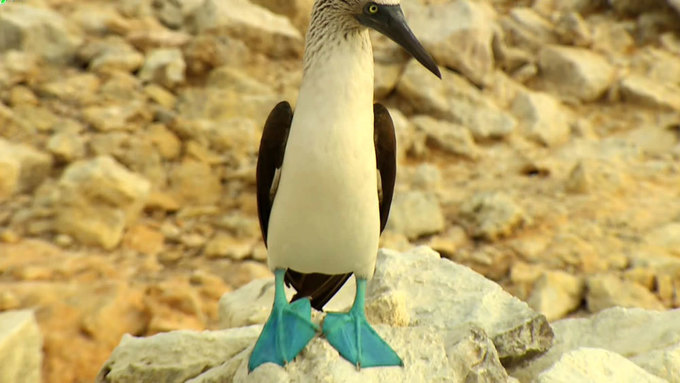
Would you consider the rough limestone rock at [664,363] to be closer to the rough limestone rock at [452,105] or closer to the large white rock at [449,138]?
the large white rock at [449,138]

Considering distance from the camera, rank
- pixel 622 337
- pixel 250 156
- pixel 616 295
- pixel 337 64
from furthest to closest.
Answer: pixel 250 156
pixel 616 295
pixel 622 337
pixel 337 64

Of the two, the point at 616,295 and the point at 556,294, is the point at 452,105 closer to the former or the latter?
the point at 556,294

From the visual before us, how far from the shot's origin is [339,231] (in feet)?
6.38

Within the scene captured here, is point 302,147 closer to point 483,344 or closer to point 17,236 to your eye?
point 483,344

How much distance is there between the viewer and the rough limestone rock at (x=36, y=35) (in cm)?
526

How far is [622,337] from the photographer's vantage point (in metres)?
2.51

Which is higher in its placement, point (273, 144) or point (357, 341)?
point (273, 144)

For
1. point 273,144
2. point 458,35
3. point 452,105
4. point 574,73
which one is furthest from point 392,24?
point 574,73

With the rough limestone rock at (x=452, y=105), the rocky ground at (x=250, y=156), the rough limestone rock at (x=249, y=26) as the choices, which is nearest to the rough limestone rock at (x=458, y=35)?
the rocky ground at (x=250, y=156)

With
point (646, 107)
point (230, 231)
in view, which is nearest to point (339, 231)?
point (230, 231)

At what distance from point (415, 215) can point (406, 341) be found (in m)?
2.82

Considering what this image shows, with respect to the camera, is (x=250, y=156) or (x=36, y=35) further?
(x=36, y=35)

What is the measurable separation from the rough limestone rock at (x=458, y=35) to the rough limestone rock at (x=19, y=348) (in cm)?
431

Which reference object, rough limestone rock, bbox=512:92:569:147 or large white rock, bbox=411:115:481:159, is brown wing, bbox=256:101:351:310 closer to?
large white rock, bbox=411:115:481:159
